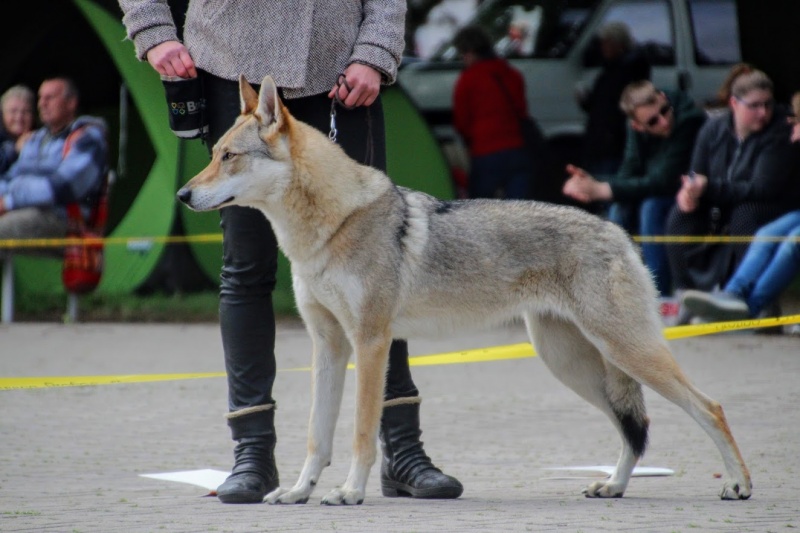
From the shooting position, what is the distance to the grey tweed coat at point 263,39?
470cm

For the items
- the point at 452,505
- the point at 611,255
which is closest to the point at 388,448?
the point at 452,505

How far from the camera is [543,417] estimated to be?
693 centimetres

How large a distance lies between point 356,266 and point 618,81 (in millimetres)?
7871

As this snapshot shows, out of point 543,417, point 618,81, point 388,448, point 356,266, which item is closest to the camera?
point 356,266

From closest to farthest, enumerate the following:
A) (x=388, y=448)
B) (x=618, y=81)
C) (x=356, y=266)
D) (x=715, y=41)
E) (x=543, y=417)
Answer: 1. (x=356, y=266)
2. (x=388, y=448)
3. (x=543, y=417)
4. (x=618, y=81)
5. (x=715, y=41)

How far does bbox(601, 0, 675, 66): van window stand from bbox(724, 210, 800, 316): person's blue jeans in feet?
14.9

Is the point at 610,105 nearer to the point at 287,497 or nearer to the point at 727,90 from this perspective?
the point at 727,90

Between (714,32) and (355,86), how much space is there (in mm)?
9607

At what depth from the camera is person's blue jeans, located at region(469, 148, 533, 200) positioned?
1231 cm

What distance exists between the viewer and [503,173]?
40.4 feet

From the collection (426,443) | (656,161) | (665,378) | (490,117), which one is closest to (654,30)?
(490,117)

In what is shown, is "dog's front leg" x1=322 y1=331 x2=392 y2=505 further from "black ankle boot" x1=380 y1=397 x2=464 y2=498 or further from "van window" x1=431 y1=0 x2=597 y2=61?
"van window" x1=431 y1=0 x2=597 y2=61

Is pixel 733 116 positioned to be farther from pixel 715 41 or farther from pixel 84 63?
pixel 84 63

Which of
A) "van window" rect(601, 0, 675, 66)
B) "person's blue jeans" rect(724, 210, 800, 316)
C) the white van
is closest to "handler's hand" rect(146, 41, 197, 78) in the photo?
"person's blue jeans" rect(724, 210, 800, 316)
